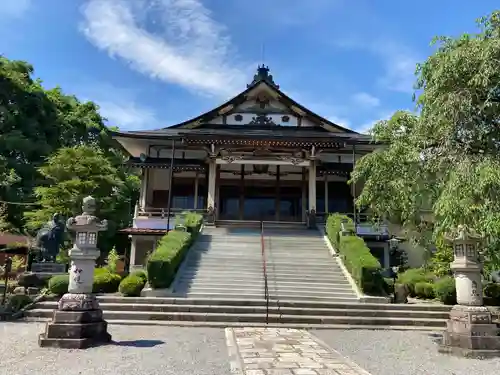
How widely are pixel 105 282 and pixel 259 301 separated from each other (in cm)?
486

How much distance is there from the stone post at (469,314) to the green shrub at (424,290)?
18.7 ft

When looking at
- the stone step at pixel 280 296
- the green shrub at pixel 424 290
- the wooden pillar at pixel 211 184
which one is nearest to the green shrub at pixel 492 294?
the green shrub at pixel 424 290

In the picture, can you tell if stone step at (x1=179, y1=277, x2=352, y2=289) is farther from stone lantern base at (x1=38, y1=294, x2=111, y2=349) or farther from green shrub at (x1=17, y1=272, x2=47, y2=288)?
stone lantern base at (x1=38, y1=294, x2=111, y2=349)

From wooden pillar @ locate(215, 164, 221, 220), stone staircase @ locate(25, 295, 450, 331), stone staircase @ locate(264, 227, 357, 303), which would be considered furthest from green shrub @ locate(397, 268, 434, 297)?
wooden pillar @ locate(215, 164, 221, 220)

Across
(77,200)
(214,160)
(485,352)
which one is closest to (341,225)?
(214,160)

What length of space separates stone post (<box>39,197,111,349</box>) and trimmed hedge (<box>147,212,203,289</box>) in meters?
4.13

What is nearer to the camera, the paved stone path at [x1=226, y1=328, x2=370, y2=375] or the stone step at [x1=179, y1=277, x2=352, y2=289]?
the paved stone path at [x1=226, y1=328, x2=370, y2=375]

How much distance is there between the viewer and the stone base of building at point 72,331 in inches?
288

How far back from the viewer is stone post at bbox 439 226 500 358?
739 cm

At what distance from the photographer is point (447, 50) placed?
9.26m

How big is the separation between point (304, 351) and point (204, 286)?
6.05 metres

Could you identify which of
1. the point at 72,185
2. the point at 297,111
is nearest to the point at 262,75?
the point at 297,111

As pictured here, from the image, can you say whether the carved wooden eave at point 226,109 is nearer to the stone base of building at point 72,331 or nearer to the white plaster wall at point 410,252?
the white plaster wall at point 410,252

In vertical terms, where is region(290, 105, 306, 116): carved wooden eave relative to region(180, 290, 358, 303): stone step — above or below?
above
